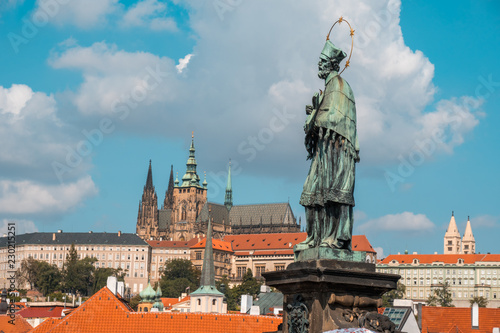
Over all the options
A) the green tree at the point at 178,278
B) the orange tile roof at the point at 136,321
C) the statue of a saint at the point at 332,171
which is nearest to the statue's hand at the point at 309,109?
the statue of a saint at the point at 332,171

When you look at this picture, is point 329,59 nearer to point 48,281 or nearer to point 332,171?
point 332,171

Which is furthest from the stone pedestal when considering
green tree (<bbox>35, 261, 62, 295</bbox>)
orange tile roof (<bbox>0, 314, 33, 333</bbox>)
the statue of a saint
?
green tree (<bbox>35, 261, 62, 295</bbox>)

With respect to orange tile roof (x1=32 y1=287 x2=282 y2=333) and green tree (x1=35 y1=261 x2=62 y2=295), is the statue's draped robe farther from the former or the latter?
green tree (x1=35 y1=261 x2=62 y2=295)

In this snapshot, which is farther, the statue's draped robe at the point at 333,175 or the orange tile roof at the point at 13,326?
the orange tile roof at the point at 13,326

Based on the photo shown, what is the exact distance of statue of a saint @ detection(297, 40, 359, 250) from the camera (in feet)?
36.3

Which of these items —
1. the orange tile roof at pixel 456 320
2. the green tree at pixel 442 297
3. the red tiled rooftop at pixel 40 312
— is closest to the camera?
the orange tile roof at pixel 456 320

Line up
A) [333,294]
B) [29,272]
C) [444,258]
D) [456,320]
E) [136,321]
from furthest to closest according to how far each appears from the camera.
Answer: [444,258] < [29,272] < [456,320] < [136,321] < [333,294]

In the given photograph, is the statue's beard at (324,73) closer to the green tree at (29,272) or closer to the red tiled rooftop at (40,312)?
the red tiled rooftop at (40,312)

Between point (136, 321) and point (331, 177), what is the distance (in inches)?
832

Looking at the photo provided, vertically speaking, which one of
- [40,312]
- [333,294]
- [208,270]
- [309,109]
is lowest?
[40,312]

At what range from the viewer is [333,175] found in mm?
11109

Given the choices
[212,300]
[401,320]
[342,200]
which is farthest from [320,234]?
[212,300]

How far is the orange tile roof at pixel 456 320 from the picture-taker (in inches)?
1545

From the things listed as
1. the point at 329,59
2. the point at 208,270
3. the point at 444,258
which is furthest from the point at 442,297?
the point at 329,59
